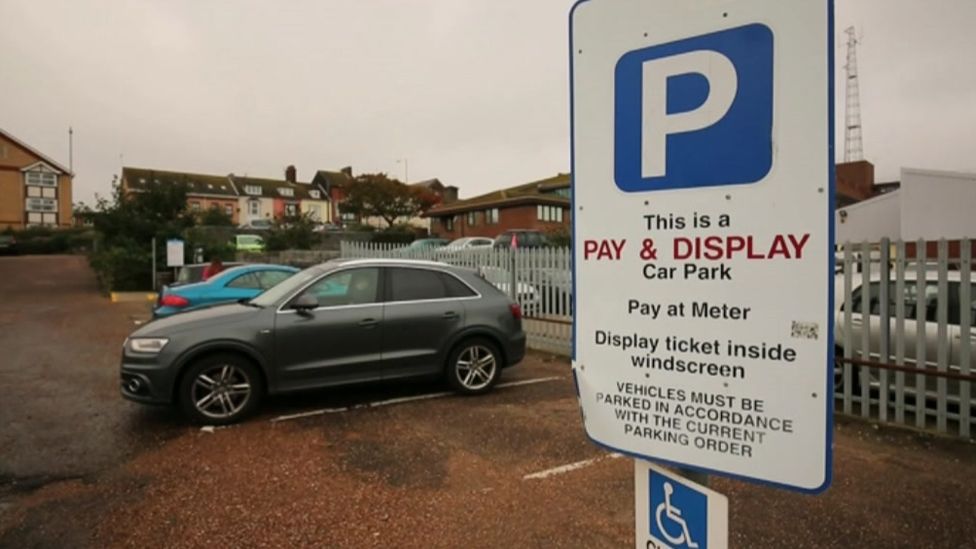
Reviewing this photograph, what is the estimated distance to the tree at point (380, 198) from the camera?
161 feet

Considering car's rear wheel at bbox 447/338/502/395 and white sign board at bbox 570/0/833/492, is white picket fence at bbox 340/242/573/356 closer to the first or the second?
car's rear wheel at bbox 447/338/502/395

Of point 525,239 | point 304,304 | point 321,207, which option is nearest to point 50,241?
point 321,207

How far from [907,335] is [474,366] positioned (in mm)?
4449

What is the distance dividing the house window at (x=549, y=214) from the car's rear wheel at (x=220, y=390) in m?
32.0

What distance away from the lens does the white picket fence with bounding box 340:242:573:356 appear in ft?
29.9

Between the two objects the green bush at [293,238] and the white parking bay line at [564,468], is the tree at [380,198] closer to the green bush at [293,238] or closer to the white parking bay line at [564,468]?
the green bush at [293,238]

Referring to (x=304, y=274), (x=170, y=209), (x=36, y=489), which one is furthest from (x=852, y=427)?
(x=170, y=209)

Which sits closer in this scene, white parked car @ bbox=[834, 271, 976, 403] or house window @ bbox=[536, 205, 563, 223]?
white parked car @ bbox=[834, 271, 976, 403]

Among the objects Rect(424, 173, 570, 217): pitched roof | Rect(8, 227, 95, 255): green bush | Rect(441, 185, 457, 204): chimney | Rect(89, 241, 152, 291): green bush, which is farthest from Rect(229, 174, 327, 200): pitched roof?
Rect(89, 241, 152, 291): green bush

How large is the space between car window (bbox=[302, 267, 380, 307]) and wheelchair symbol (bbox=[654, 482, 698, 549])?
529 cm

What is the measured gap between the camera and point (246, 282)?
1034cm

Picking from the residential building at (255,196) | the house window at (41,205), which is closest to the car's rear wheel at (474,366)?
the residential building at (255,196)

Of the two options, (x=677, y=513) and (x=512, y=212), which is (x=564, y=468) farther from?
(x=512, y=212)

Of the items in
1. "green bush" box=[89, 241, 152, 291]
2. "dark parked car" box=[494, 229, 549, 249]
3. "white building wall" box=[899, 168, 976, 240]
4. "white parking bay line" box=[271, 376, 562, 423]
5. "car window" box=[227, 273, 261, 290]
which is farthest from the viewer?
"dark parked car" box=[494, 229, 549, 249]
